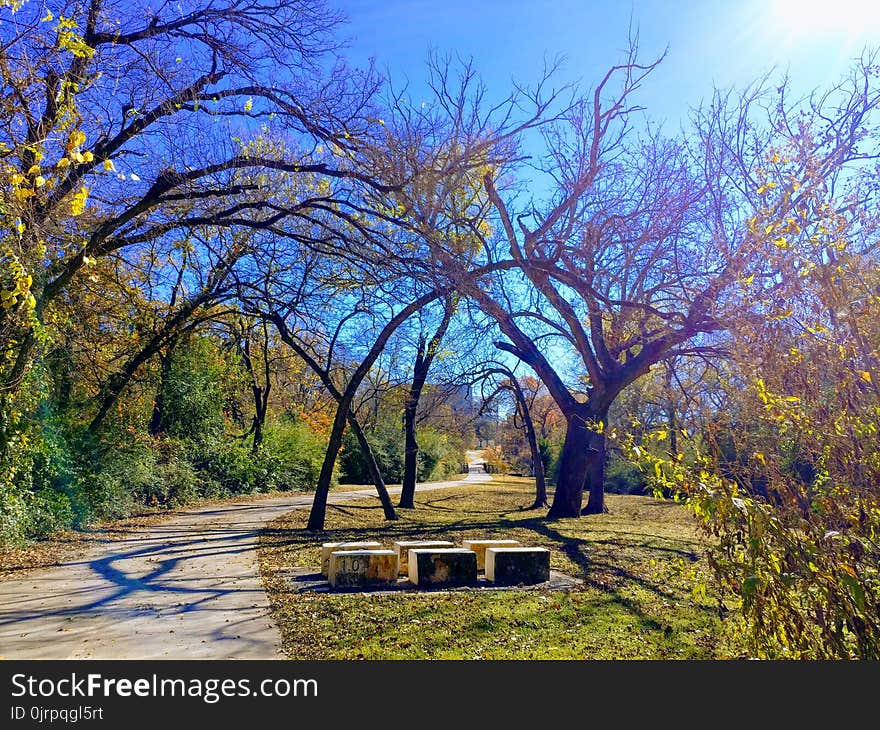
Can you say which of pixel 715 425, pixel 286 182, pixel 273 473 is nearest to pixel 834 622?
pixel 715 425

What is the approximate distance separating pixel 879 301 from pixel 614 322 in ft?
38.5

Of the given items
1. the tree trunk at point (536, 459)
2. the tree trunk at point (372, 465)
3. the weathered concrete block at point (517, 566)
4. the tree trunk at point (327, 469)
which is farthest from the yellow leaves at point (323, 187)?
the tree trunk at point (536, 459)

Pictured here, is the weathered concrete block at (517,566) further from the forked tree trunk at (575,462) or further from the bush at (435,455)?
the bush at (435,455)

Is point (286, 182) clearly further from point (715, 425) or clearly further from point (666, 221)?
point (715, 425)

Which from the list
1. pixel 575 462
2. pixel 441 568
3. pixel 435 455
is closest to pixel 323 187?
pixel 441 568

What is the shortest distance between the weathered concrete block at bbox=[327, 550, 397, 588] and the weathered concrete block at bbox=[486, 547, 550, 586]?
4.38ft

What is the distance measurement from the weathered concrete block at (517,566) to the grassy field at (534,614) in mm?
467

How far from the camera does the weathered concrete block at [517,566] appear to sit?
28.7ft

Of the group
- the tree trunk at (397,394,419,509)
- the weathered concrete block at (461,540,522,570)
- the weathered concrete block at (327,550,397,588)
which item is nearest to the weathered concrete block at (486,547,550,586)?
the weathered concrete block at (461,540,522,570)

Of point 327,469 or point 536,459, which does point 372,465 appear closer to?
point 327,469

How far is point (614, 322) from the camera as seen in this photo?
48.2ft

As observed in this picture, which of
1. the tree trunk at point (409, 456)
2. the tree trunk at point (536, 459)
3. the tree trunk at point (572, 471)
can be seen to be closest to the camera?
the tree trunk at point (572, 471)

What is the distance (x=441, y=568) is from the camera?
8625mm

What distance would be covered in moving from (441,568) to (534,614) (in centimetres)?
→ 195
